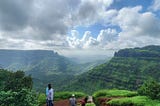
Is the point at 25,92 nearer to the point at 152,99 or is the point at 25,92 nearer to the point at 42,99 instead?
the point at 152,99

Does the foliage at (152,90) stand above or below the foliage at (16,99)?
below

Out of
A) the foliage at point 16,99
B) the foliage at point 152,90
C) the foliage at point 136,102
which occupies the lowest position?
the foliage at point 136,102

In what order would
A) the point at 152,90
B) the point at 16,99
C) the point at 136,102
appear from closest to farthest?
the point at 16,99 → the point at 136,102 → the point at 152,90

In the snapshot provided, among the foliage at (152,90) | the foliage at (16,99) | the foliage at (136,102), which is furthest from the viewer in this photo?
the foliage at (152,90)

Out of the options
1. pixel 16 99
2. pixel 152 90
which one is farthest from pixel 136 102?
pixel 16 99

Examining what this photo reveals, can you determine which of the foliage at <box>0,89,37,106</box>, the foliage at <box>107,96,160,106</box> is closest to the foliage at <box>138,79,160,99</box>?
the foliage at <box>107,96,160,106</box>

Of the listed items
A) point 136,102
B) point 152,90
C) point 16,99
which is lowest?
point 136,102

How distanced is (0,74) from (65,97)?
59.2 ft

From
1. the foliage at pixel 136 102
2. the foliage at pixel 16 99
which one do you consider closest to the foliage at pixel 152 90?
the foliage at pixel 136 102

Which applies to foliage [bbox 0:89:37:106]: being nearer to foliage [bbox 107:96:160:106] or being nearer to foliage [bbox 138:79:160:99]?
foliage [bbox 107:96:160:106]

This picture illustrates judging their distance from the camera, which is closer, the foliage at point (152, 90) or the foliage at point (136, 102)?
the foliage at point (136, 102)

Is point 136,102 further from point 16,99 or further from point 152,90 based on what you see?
point 16,99

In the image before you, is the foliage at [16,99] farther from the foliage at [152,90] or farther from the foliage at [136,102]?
the foliage at [152,90]

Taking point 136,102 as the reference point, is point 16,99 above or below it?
above
